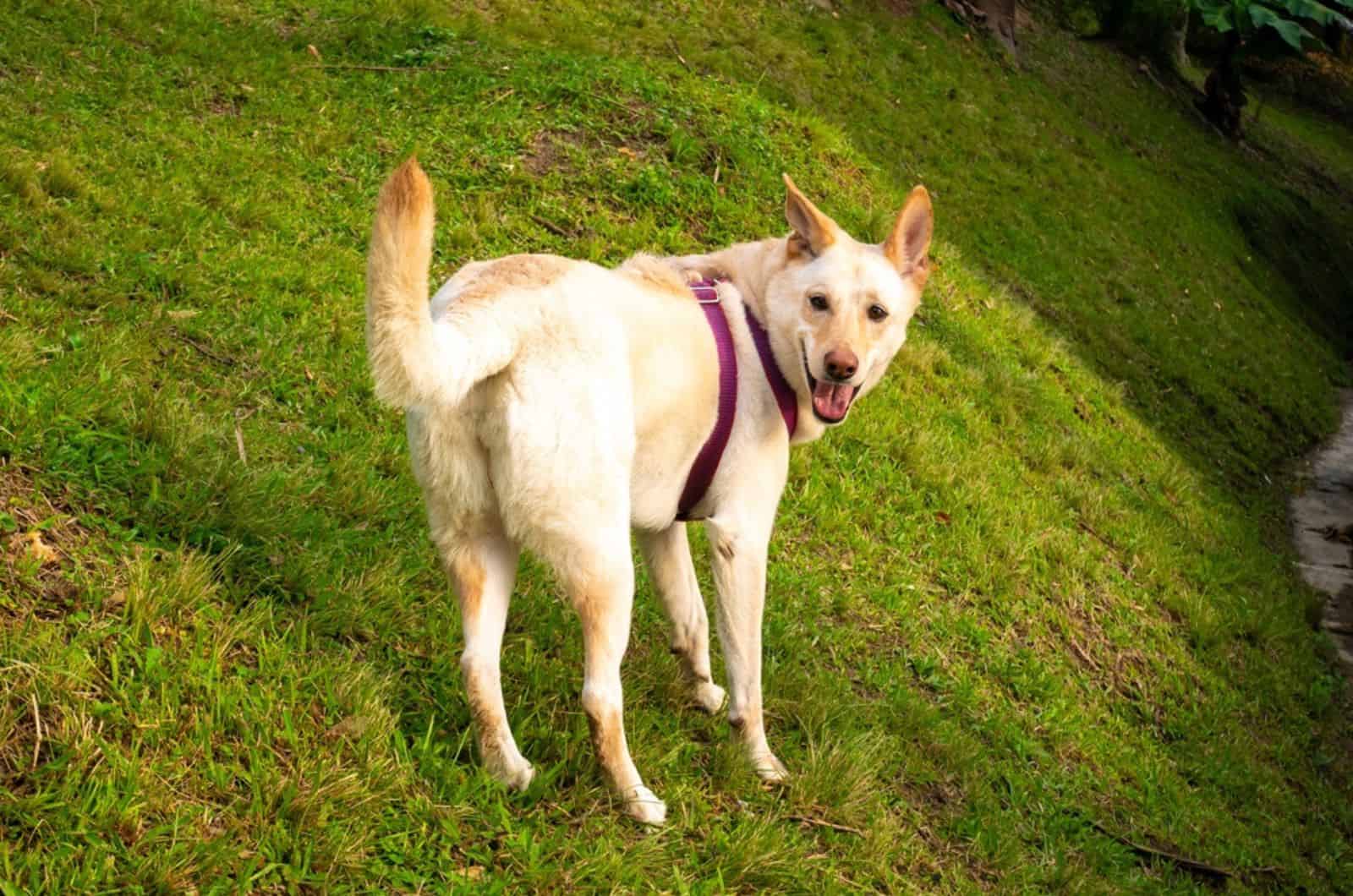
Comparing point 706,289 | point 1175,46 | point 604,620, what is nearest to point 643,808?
point 604,620

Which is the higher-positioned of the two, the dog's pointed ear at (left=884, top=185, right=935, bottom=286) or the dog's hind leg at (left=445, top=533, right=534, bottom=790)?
the dog's pointed ear at (left=884, top=185, right=935, bottom=286)

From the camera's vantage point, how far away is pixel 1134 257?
15055 millimetres

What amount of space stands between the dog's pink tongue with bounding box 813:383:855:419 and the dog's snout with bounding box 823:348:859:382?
0.36ft

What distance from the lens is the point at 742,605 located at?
157 inches

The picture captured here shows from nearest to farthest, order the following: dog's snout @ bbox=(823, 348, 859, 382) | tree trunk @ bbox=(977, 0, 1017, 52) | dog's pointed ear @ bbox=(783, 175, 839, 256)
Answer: dog's snout @ bbox=(823, 348, 859, 382) < dog's pointed ear @ bbox=(783, 175, 839, 256) < tree trunk @ bbox=(977, 0, 1017, 52)

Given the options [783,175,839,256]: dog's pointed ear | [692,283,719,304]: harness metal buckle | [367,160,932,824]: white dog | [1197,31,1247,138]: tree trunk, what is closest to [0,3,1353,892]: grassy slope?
[367,160,932,824]: white dog

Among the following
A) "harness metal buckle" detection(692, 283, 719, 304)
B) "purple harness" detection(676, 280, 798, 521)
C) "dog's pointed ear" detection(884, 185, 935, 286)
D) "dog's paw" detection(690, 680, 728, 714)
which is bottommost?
"dog's paw" detection(690, 680, 728, 714)

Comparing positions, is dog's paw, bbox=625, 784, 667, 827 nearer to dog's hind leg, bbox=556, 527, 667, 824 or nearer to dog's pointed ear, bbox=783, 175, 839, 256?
dog's hind leg, bbox=556, 527, 667, 824

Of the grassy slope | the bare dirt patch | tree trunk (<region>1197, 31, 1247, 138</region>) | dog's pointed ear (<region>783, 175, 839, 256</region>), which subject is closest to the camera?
the grassy slope

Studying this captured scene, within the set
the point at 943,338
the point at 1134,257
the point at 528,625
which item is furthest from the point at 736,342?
the point at 1134,257

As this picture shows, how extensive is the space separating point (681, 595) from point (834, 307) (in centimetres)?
120

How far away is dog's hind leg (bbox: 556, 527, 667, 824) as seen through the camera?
3.36 meters

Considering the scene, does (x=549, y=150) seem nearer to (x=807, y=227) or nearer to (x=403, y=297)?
(x=807, y=227)

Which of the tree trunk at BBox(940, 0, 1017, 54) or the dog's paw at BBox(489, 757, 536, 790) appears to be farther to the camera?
the tree trunk at BBox(940, 0, 1017, 54)
